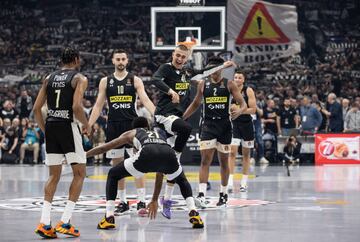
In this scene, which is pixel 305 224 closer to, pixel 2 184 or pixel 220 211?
pixel 220 211

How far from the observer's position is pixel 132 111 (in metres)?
12.2

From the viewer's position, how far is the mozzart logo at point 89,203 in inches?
495

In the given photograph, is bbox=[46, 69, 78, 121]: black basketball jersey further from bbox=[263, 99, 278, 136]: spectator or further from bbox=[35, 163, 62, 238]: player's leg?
bbox=[263, 99, 278, 136]: spectator

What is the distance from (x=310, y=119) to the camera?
81.8 feet

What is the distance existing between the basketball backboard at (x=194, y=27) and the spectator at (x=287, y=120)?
15.3 feet

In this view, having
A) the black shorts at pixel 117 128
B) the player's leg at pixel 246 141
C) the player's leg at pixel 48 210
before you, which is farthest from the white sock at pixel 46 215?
the player's leg at pixel 246 141

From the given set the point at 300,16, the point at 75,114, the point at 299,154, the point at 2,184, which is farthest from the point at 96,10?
the point at 75,114

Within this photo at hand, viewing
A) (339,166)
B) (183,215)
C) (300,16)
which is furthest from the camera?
(300,16)

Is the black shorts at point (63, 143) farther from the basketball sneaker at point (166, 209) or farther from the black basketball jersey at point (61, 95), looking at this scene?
the basketball sneaker at point (166, 209)

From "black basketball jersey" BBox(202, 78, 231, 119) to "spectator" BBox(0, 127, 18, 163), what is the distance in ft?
42.4

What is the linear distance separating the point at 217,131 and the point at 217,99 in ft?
1.66

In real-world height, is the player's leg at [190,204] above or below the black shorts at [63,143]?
below

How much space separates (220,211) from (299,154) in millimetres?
12392

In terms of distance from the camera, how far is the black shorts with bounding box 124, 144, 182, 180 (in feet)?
32.8
